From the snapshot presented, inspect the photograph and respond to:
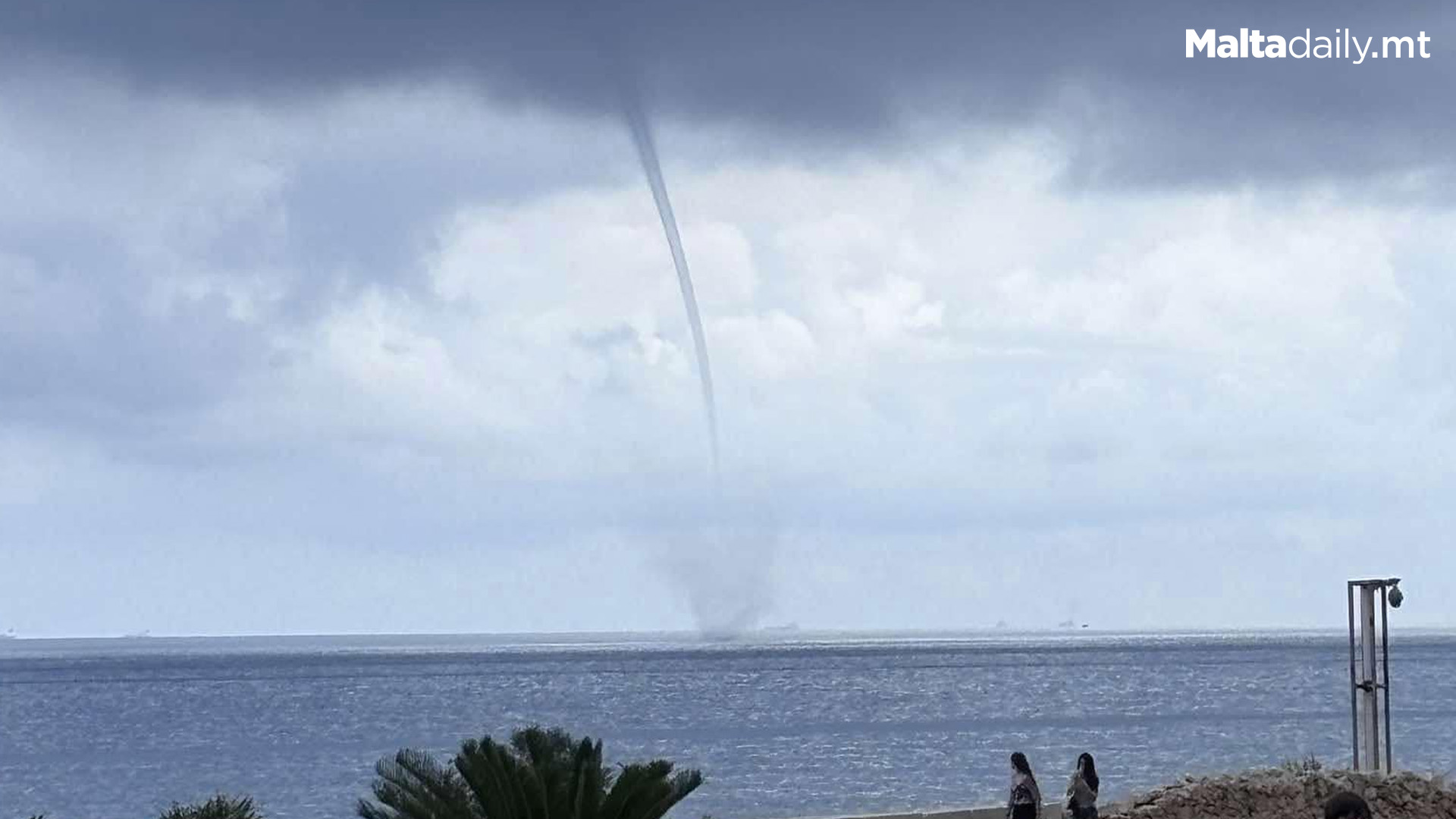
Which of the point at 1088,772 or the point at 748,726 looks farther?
the point at 748,726

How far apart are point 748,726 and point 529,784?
2524 inches

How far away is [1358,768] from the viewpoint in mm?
21625

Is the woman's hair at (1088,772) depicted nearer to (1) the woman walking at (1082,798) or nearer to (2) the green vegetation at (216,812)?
(1) the woman walking at (1082,798)

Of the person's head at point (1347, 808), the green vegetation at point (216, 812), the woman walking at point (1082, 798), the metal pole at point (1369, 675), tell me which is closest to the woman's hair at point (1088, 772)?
the woman walking at point (1082, 798)

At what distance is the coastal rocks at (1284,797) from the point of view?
18.3m

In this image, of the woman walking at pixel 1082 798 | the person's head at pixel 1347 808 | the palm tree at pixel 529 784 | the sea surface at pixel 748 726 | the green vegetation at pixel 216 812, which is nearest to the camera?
the person's head at pixel 1347 808

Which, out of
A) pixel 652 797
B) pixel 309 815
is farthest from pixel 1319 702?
pixel 652 797

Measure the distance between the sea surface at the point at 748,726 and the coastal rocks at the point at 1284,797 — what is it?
16.6 meters

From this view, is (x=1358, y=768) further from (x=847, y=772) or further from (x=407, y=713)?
(x=407, y=713)

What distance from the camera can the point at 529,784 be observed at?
14.6m

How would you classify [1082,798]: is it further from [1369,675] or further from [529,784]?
[529,784]

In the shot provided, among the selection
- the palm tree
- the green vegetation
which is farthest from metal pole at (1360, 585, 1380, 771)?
the green vegetation

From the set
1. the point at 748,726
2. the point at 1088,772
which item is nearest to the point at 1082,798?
the point at 1088,772

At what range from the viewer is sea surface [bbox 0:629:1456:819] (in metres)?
49.9
